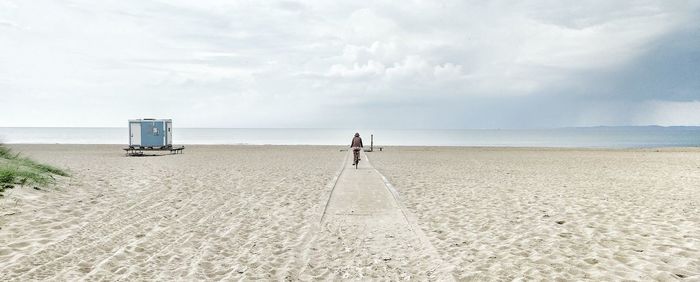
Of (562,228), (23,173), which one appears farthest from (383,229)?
(23,173)

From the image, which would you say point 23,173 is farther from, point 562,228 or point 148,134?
point 148,134

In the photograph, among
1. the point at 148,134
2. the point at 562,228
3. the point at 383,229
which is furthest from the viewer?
the point at 148,134

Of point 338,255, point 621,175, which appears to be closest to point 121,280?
point 338,255

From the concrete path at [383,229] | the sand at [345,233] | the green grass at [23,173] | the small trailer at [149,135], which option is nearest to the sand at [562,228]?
the sand at [345,233]

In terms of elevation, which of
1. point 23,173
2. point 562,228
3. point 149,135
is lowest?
point 562,228

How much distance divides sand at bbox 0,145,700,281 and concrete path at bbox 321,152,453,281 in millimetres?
36

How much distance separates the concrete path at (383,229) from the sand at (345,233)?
0.04 m

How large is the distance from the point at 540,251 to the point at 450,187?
25.6ft

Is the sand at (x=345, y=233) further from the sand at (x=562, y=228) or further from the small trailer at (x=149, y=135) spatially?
the small trailer at (x=149, y=135)

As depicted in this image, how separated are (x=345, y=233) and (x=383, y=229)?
2.50ft

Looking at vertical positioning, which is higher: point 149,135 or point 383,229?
point 149,135

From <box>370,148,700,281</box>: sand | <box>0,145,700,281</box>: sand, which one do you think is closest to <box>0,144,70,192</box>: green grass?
<box>0,145,700,281</box>: sand

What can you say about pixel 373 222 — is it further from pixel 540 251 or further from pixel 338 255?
pixel 540 251

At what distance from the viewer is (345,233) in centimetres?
835
